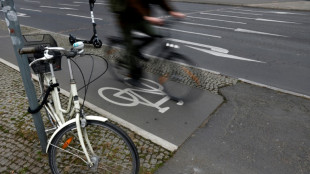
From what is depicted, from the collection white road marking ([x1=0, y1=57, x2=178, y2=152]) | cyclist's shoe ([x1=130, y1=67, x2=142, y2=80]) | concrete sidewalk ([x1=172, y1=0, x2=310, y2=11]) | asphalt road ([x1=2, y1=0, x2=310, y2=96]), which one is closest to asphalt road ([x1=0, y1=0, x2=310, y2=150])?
asphalt road ([x1=2, y1=0, x2=310, y2=96])

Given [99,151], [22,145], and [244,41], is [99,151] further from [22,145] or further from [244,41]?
[244,41]

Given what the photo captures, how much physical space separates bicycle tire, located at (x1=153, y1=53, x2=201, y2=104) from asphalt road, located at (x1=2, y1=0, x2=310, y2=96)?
1.51m

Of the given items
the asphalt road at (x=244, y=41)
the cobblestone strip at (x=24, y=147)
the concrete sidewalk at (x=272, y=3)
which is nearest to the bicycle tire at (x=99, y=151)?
the cobblestone strip at (x=24, y=147)

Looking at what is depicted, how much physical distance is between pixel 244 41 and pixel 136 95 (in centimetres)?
630

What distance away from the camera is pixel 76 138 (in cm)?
275

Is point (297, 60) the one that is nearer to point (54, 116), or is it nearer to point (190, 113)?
point (190, 113)

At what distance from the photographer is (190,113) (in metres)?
4.33

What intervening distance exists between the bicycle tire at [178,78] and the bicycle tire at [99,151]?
195 cm

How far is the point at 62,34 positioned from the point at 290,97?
30.1ft

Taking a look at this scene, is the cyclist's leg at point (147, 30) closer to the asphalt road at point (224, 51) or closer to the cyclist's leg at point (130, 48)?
the cyclist's leg at point (130, 48)

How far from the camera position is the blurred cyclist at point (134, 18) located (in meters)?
4.05

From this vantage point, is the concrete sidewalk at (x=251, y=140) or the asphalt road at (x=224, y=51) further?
the asphalt road at (x=224, y=51)

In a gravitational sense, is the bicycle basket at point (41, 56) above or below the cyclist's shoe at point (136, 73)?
above

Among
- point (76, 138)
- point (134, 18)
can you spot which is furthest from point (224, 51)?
point (76, 138)
